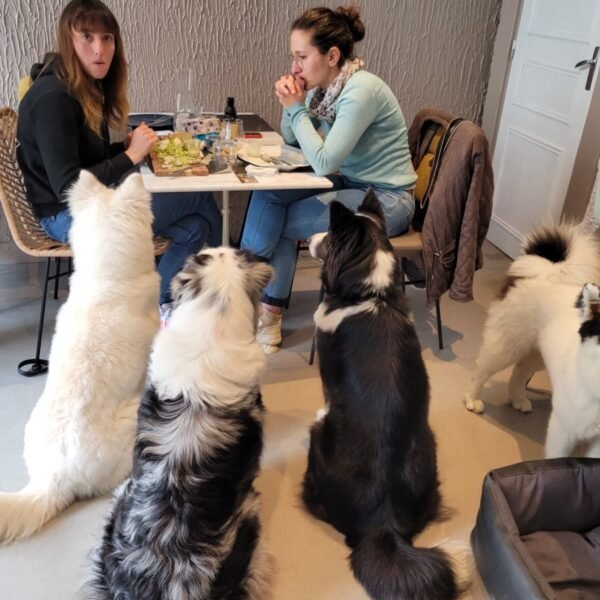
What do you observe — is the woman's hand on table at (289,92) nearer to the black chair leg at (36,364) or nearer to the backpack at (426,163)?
the backpack at (426,163)

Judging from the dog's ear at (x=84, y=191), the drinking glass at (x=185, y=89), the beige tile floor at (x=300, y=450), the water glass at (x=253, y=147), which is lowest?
the beige tile floor at (x=300, y=450)

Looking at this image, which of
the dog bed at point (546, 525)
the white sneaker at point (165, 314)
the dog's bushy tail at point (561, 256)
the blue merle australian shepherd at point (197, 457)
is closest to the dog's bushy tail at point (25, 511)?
the blue merle australian shepherd at point (197, 457)

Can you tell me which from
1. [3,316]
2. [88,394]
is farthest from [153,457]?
[3,316]

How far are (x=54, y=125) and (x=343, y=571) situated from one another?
1.79m

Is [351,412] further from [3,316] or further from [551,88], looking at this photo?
[551,88]

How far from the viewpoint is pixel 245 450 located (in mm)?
1474

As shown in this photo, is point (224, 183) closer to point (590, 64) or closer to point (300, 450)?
point (300, 450)

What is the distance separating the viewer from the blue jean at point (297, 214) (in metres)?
2.48

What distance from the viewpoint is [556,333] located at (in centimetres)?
198

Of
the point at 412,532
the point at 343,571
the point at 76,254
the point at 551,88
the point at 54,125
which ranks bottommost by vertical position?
the point at 343,571

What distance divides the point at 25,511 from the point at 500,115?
11.5ft

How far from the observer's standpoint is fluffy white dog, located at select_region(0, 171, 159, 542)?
1.64m

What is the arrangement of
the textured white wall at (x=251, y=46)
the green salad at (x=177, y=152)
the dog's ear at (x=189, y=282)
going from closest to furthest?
1. the dog's ear at (x=189, y=282)
2. the green salad at (x=177, y=152)
3. the textured white wall at (x=251, y=46)

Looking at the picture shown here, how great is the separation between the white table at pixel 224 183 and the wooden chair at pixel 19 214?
464 millimetres
